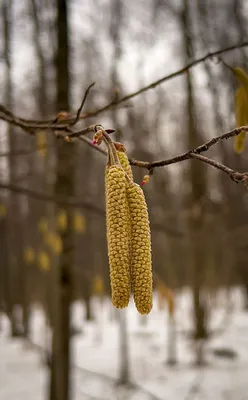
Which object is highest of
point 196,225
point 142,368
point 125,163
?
point 196,225

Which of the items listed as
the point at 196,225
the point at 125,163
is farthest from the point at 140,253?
the point at 196,225

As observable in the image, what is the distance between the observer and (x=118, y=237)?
0.60 meters

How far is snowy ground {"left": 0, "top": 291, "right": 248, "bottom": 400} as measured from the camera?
611 cm

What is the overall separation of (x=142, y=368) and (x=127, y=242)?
7.47 meters

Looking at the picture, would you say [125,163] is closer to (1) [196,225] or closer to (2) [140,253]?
(2) [140,253]

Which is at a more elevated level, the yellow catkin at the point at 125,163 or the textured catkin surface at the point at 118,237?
the yellow catkin at the point at 125,163

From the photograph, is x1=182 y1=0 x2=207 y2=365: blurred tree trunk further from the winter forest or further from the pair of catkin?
the pair of catkin

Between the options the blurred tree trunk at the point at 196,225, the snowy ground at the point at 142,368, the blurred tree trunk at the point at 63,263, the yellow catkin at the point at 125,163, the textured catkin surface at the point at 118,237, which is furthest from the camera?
the blurred tree trunk at the point at 196,225

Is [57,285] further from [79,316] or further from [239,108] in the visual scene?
[79,316]

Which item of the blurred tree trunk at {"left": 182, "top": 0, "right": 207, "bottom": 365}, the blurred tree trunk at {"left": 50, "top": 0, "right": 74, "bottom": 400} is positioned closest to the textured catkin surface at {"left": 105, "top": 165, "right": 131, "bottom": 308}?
the blurred tree trunk at {"left": 50, "top": 0, "right": 74, "bottom": 400}

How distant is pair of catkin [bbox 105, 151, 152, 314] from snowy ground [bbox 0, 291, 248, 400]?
5.79 metres

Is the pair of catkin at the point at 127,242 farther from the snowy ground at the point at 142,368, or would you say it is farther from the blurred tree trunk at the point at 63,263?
the snowy ground at the point at 142,368

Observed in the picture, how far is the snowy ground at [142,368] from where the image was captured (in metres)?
6.11

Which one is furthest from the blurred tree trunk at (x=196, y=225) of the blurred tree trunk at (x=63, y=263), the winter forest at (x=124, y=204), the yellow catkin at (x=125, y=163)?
the yellow catkin at (x=125, y=163)
